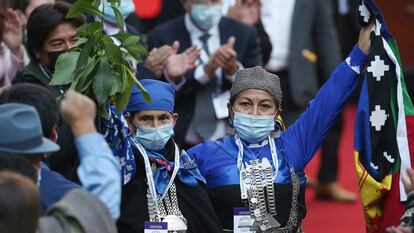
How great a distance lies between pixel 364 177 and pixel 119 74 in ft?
4.54

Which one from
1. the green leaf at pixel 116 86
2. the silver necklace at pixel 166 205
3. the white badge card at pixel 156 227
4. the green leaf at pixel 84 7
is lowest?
the white badge card at pixel 156 227

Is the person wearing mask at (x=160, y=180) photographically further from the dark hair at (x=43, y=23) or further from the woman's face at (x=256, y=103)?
the dark hair at (x=43, y=23)

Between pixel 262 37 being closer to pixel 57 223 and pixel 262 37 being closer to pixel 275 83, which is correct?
pixel 275 83

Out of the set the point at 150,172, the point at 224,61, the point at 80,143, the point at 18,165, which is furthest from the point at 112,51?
the point at 224,61

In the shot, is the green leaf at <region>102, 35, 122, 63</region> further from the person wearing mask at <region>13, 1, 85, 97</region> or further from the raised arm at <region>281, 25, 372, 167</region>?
the raised arm at <region>281, 25, 372, 167</region>

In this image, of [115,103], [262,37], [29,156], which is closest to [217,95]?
[262,37]

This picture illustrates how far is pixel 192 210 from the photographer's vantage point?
593cm

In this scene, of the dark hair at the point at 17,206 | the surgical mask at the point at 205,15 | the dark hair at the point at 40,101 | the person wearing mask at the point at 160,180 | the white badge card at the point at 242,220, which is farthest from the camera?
the surgical mask at the point at 205,15

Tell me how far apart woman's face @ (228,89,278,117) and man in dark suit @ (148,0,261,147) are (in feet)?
4.48

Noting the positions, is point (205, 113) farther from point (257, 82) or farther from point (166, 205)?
point (166, 205)

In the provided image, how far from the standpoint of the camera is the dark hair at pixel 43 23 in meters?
6.68

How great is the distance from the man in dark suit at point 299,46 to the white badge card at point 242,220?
2941 mm

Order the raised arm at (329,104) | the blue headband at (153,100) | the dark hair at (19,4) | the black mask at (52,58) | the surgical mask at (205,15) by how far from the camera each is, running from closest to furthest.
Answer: the blue headband at (153,100)
the raised arm at (329,104)
the black mask at (52,58)
the dark hair at (19,4)
the surgical mask at (205,15)

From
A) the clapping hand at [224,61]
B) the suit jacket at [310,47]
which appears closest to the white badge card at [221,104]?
the clapping hand at [224,61]
